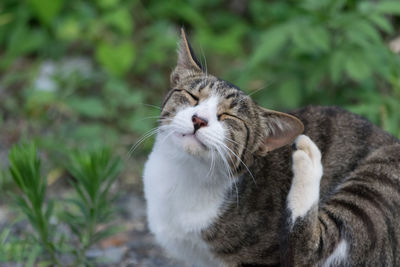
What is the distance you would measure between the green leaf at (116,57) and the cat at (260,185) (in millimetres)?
2443

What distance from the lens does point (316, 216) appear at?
2.79 meters

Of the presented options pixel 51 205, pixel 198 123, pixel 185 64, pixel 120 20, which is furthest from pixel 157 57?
pixel 198 123

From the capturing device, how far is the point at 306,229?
2.75 m

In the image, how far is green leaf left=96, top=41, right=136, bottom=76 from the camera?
5.59 m

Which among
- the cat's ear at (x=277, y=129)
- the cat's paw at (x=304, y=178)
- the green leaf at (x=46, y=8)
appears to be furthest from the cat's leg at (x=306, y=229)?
the green leaf at (x=46, y=8)

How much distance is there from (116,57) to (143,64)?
0.32 meters

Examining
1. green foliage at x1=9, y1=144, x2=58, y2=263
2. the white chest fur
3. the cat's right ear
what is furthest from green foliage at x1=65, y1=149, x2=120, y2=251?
the cat's right ear

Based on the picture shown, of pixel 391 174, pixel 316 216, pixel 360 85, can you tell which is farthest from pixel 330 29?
pixel 316 216

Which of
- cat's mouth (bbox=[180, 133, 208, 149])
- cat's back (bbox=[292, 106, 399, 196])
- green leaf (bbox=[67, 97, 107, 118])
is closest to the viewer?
cat's mouth (bbox=[180, 133, 208, 149])

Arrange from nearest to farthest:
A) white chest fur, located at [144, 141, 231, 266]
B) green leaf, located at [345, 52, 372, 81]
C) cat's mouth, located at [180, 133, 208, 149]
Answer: cat's mouth, located at [180, 133, 208, 149], white chest fur, located at [144, 141, 231, 266], green leaf, located at [345, 52, 372, 81]

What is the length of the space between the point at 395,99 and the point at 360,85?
39 cm

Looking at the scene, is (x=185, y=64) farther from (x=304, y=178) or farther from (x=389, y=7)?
(x=389, y=7)

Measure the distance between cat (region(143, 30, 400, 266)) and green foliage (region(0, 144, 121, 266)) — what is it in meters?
0.29

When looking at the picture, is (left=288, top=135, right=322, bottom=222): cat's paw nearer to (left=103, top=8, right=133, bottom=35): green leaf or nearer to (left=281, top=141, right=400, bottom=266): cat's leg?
(left=281, top=141, right=400, bottom=266): cat's leg
